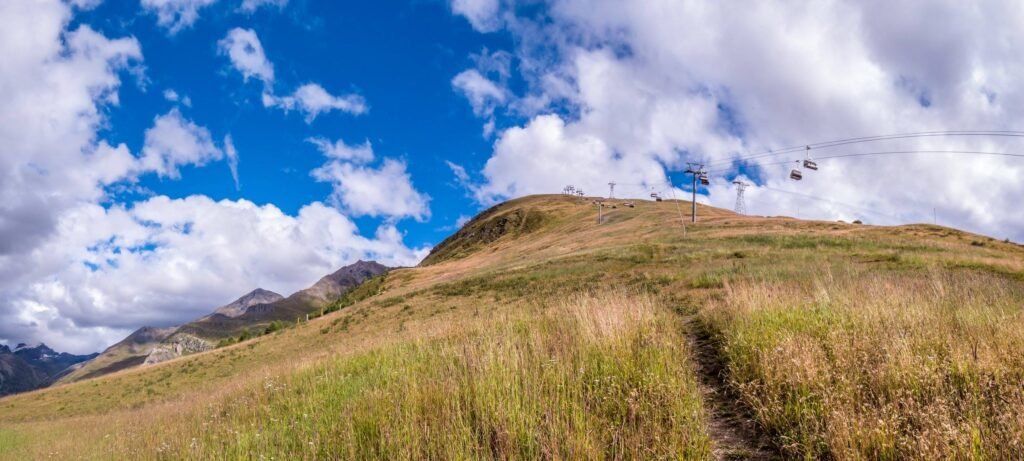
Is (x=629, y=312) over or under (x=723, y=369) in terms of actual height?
over

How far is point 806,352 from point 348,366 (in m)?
7.90

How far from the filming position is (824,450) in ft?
14.2

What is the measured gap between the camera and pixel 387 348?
10.6 m

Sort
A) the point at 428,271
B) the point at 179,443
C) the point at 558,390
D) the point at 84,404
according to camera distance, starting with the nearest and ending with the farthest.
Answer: the point at 558,390 → the point at 179,443 → the point at 84,404 → the point at 428,271

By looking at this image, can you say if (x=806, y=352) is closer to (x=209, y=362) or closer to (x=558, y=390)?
(x=558, y=390)

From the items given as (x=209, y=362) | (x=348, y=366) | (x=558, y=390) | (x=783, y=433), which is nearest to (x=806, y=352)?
(x=783, y=433)

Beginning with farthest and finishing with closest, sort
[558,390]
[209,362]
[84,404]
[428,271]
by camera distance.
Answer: [428,271] < [209,362] < [84,404] < [558,390]

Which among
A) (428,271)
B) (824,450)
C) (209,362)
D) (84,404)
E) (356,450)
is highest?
(428,271)

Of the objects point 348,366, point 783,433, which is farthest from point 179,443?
point 783,433

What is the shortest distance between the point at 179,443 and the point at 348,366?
→ 321 cm

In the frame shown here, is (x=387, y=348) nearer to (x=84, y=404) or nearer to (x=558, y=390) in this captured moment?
(x=558, y=390)

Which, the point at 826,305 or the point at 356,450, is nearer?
the point at 356,450

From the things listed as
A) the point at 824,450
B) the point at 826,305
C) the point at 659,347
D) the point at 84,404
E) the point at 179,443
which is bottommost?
the point at 84,404

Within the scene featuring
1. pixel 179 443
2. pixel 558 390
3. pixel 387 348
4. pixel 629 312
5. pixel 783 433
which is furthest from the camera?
pixel 387 348
